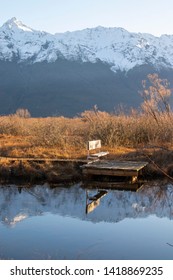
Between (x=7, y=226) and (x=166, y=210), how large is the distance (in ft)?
15.0

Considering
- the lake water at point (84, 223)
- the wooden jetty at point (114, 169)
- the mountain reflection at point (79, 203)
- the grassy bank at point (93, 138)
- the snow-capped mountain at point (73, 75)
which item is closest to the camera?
the lake water at point (84, 223)

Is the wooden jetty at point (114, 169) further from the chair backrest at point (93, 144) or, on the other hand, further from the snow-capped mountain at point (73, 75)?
the snow-capped mountain at point (73, 75)

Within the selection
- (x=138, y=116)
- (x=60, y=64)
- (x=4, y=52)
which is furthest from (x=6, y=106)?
(x=138, y=116)

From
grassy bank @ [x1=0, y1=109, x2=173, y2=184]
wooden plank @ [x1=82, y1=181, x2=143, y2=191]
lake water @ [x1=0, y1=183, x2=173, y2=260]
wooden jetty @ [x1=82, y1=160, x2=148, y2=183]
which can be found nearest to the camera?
lake water @ [x1=0, y1=183, x2=173, y2=260]

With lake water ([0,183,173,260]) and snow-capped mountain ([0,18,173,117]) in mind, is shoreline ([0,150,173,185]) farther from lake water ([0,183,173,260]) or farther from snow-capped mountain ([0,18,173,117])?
snow-capped mountain ([0,18,173,117])

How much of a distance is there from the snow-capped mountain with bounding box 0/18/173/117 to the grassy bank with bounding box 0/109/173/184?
3125 inches

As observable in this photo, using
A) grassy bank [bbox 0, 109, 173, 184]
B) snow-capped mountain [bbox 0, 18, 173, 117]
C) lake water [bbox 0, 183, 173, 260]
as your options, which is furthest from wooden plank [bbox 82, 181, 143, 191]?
snow-capped mountain [bbox 0, 18, 173, 117]

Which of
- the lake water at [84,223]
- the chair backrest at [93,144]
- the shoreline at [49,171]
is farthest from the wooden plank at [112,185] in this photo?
the chair backrest at [93,144]

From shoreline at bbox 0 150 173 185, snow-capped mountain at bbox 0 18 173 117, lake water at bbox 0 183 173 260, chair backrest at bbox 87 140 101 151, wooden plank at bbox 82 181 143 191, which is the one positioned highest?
snow-capped mountain at bbox 0 18 173 117

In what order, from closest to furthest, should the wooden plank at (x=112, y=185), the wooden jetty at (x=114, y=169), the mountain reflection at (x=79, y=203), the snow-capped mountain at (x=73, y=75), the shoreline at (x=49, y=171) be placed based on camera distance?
1. the mountain reflection at (x=79, y=203)
2. the wooden plank at (x=112, y=185)
3. the wooden jetty at (x=114, y=169)
4. the shoreline at (x=49, y=171)
5. the snow-capped mountain at (x=73, y=75)

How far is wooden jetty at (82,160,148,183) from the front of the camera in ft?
52.0

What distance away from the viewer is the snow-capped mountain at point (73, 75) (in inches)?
4924

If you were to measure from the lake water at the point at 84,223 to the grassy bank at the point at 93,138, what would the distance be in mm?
1322

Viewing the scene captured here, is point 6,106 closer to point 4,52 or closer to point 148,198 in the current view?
point 4,52
